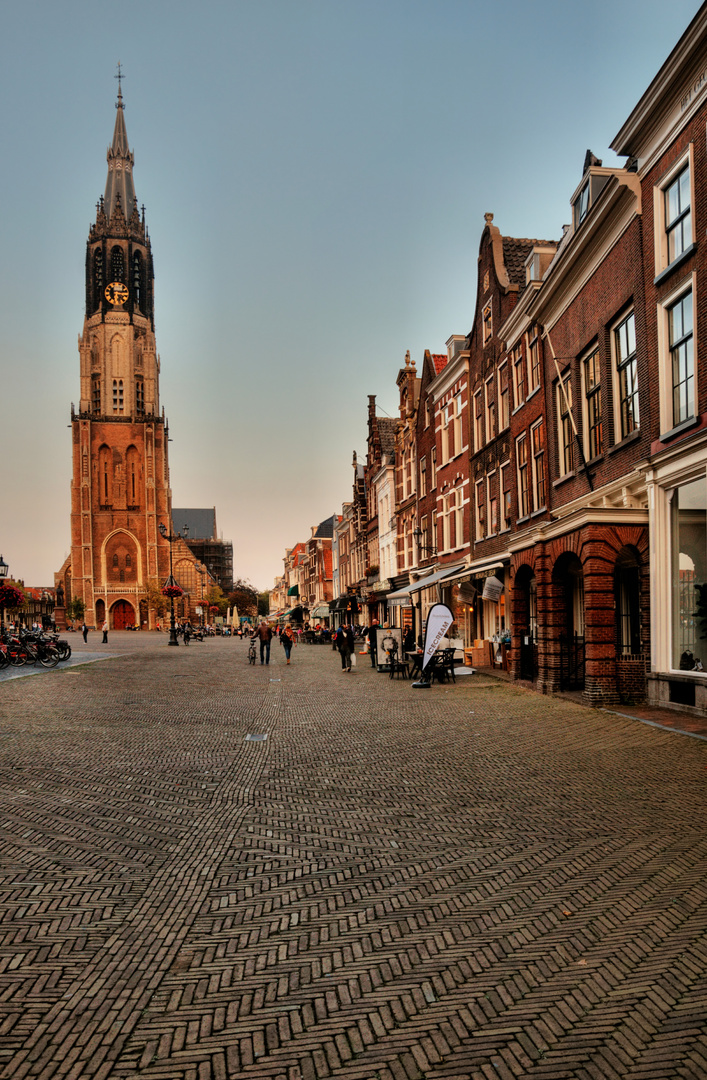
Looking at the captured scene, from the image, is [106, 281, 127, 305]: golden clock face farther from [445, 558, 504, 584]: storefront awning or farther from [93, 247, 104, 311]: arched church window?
[445, 558, 504, 584]: storefront awning

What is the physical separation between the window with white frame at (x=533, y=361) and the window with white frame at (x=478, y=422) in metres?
5.92

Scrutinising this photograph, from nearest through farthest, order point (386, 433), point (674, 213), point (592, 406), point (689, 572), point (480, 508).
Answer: point (689, 572) → point (674, 213) → point (592, 406) → point (480, 508) → point (386, 433)

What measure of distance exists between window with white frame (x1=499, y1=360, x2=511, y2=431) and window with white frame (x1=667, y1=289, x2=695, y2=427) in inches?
444

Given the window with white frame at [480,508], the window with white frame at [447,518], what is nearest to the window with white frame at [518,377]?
the window with white frame at [480,508]

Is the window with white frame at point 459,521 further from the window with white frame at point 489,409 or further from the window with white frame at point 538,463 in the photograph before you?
the window with white frame at point 538,463

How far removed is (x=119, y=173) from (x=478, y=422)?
11275cm

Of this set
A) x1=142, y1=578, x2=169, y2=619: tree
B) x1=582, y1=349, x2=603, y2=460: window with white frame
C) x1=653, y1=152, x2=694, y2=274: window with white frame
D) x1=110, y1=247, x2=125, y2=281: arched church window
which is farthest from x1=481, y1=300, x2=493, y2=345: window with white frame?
x1=110, y1=247, x2=125, y2=281: arched church window

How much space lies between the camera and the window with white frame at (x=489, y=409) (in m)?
27.4

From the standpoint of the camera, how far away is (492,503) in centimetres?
2786

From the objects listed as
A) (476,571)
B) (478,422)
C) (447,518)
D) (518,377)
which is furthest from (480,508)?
(518,377)

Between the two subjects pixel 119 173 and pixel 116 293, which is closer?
pixel 116 293

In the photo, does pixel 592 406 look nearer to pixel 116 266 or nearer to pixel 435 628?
pixel 435 628

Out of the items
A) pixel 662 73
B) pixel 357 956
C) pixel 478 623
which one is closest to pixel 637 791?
pixel 357 956

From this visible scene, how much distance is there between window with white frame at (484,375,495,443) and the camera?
90.0 feet
